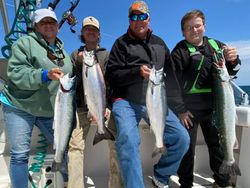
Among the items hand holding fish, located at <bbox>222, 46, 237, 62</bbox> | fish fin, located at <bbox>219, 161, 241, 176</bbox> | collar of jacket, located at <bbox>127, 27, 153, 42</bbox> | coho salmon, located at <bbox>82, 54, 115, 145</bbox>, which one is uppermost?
collar of jacket, located at <bbox>127, 27, 153, 42</bbox>

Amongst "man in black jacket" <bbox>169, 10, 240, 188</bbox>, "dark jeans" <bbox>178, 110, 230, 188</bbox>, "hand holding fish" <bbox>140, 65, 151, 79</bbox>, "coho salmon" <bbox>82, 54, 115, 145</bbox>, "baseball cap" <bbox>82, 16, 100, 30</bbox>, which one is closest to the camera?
"coho salmon" <bbox>82, 54, 115, 145</bbox>

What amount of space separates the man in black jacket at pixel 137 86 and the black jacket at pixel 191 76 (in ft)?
0.43

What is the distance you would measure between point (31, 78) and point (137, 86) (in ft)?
4.40

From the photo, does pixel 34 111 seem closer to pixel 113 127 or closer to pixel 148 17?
pixel 113 127

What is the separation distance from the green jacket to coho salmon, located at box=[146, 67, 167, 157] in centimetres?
106

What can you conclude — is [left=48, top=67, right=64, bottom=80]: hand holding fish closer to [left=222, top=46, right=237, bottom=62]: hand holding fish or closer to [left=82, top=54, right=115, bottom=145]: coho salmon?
[left=82, top=54, right=115, bottom=145]: coho salmon

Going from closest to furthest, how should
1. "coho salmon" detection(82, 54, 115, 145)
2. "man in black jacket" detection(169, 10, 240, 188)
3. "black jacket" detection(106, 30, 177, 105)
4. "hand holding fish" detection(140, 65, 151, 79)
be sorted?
"coho salmon" detection(82, 54, 115, 145)
"hand holding fish" detection(140, 65, 151, 79)
"black jacket" detection(106, 30, 177, 105)
"man in black jacket" detection(169, 10, 240, 188)

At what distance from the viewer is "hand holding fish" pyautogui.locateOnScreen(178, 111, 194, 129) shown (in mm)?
4348

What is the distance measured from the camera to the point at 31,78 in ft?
11.9

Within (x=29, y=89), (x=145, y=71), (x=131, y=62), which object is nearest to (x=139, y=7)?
(x=131, y=62)

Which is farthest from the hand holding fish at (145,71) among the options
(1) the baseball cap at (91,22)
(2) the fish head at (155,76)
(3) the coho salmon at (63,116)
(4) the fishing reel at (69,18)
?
(4) the fishing reel at (69,18)

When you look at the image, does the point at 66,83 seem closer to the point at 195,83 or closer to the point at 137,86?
the point at 137,86

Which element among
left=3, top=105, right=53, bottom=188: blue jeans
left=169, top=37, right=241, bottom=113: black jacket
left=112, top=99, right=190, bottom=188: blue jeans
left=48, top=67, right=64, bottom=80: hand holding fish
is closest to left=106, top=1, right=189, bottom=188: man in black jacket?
left=112, top=99, right=190, bottom=188: blue jeans

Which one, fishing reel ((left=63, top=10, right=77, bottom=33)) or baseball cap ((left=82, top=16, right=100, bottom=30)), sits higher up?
fishing reel ((left=63, top=10, right=77, bottom=33))
